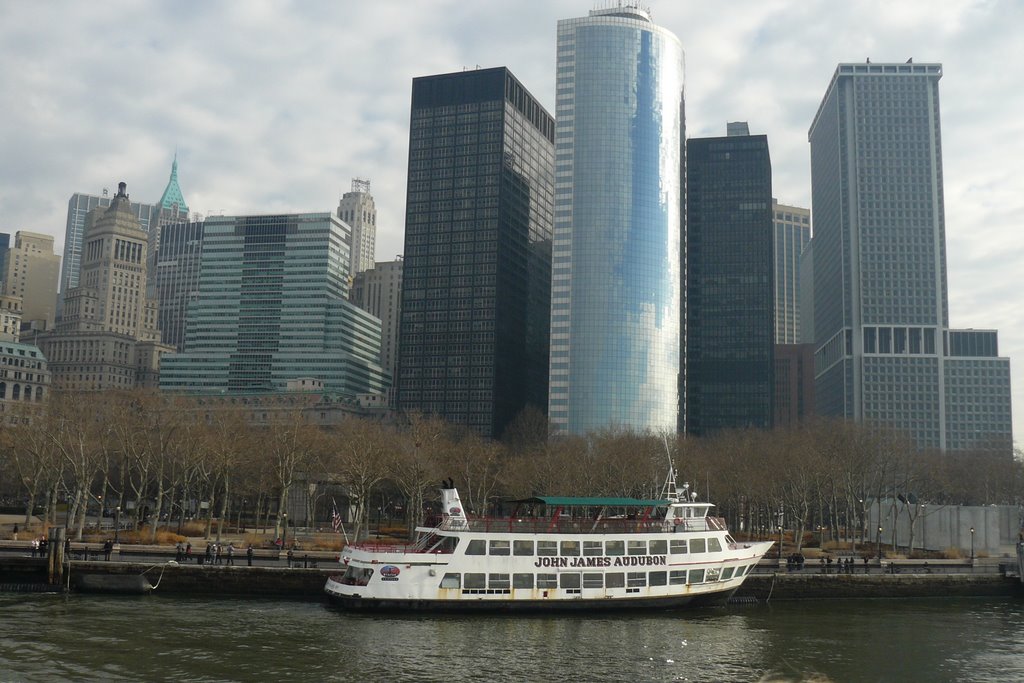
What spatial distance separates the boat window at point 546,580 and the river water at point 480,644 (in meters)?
2.26

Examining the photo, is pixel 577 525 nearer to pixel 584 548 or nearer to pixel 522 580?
pixel 584 548

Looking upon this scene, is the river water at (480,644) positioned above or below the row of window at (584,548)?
below

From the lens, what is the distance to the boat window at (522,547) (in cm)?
6781

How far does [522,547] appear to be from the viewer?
67.9m

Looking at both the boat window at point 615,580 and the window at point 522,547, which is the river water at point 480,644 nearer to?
the boat window at point 615,580

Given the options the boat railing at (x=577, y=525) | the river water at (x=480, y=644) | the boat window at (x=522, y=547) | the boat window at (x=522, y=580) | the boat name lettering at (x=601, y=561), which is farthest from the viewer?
the boat railing at (x=577, y=525)

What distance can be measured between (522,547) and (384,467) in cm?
4835

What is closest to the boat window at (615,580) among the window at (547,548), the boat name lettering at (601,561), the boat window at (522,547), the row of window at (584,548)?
the boat name lettering at (601,561)

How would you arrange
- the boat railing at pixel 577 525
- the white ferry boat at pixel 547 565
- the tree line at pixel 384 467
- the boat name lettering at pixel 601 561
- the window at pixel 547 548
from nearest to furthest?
the white ferry boat at pixel 547 565 < the boat name lettering at pixel 601 561 < the window at pixel 547 548 < the boat railing at pixel 577 525 < the tree line at pixel 384 467

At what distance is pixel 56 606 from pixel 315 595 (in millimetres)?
17232

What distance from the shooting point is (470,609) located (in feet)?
217

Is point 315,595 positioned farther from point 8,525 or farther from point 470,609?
point 8,525

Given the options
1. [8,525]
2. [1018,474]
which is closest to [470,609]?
[8,525]

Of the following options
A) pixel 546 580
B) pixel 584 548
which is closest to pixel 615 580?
pixel 584 548
